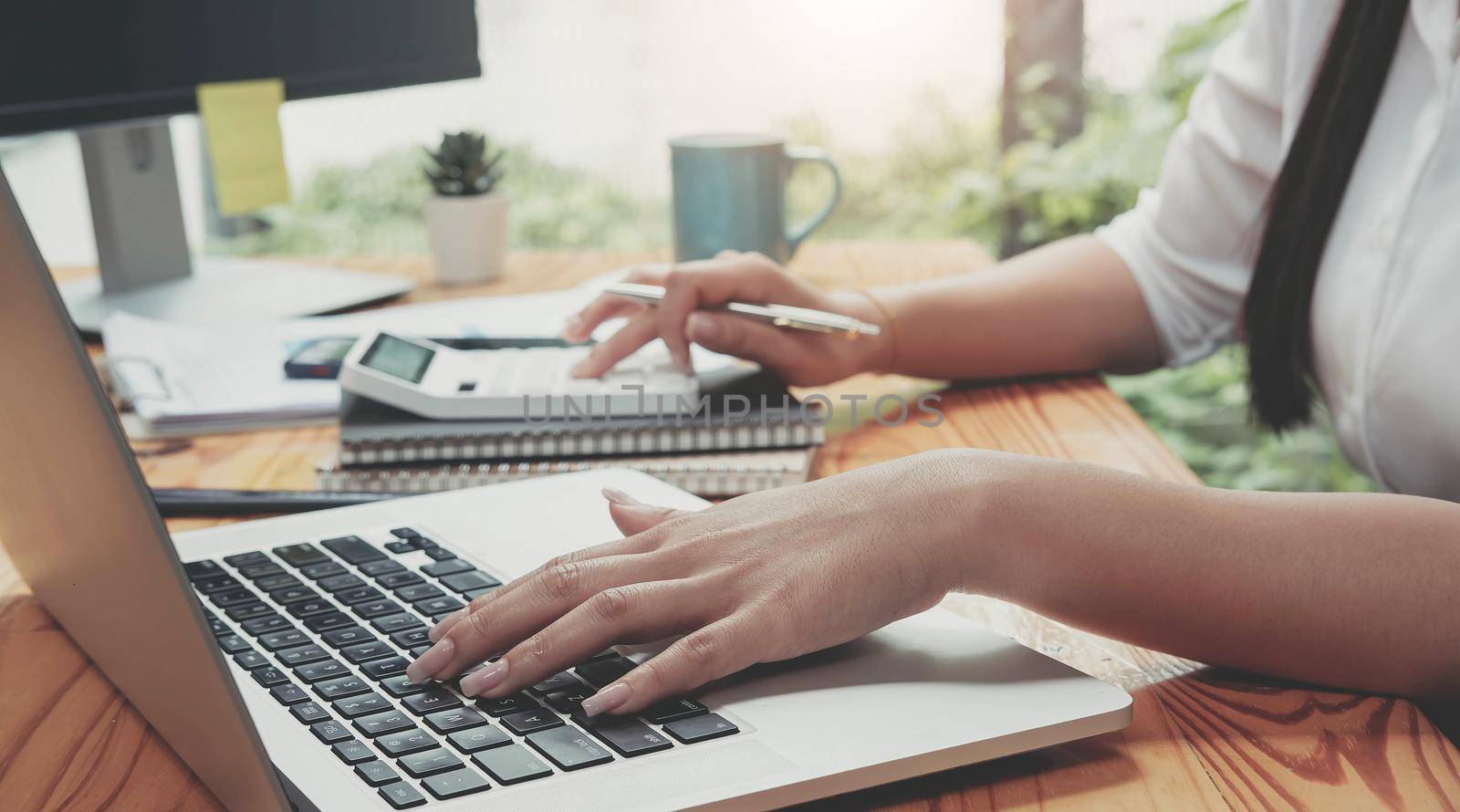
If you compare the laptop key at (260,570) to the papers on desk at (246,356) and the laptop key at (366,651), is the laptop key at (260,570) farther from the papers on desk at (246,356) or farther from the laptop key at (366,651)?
the papers on desk at (246,356)

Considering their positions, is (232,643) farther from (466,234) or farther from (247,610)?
(466,234)

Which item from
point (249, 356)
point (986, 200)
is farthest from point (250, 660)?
point (986, 200)

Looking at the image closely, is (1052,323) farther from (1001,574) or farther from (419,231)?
(419,231)

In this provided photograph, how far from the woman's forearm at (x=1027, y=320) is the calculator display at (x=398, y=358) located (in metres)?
0.34

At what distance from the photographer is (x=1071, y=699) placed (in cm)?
45

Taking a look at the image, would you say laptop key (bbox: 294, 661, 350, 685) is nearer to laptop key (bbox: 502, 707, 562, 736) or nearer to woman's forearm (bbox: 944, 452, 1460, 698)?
laptop key (bbox: 502, 707, 562, 736)

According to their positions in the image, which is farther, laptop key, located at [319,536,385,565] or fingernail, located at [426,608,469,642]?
laptop key, located at [319,536,385,565]

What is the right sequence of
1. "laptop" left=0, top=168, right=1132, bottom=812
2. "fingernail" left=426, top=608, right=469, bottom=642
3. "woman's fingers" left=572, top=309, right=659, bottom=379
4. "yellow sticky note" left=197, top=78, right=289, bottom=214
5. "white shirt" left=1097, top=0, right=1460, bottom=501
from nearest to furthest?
1. "laptop" left=0, top=168, right=1132, bottom=812
2. "fingernail" left=426, top=608, right=469, bottom=642
3. "white shirt" left=1097, top=0, right=1460, bottom=501
4. "woman's fingers" left=572, top=309, right=659, bottom=379
5. "yellow sticky note" left=197, top=78, right=289, bottom=214

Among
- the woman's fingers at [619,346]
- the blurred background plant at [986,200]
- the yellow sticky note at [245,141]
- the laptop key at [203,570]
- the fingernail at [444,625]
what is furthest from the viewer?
the blurred background plant at [986,200]

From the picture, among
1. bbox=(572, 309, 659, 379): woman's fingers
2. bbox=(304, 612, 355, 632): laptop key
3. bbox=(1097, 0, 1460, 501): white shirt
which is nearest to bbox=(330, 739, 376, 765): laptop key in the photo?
bbox=(304, 612, 355, 632): laptop key

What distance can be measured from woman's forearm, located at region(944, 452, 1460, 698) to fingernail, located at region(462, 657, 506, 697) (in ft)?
0.61

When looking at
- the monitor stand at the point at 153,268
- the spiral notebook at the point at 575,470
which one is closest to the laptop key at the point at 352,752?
the spiral notebook at the point at 575,470

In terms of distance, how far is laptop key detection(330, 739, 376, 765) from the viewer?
41 cm

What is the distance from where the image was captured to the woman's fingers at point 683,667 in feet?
1.42
